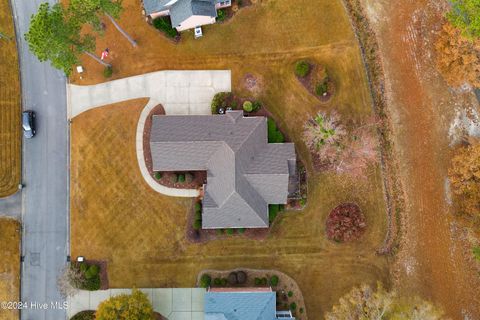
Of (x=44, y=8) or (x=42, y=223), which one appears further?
(x=42, y=223)

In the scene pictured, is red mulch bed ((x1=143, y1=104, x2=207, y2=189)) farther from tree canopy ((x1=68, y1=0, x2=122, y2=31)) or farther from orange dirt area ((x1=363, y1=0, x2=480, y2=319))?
orange dirt area ((x1=363, y1=0, x2=480, y2=319))

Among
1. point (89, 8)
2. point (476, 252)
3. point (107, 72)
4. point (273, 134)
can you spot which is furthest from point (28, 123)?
point (476, 252)

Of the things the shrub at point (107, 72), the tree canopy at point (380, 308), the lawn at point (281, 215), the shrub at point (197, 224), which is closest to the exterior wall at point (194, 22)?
the lawn at point (281, 215)

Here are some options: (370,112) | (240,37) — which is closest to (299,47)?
(240,37)

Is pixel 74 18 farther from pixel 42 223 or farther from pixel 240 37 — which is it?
pixel 42 223

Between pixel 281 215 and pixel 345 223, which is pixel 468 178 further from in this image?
pixel 281 215

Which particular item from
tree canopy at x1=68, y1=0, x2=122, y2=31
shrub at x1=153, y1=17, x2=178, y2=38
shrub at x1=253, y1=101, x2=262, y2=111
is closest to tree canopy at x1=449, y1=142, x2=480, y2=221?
shrub at x1=253, y1=101, x2=262, y2=111
